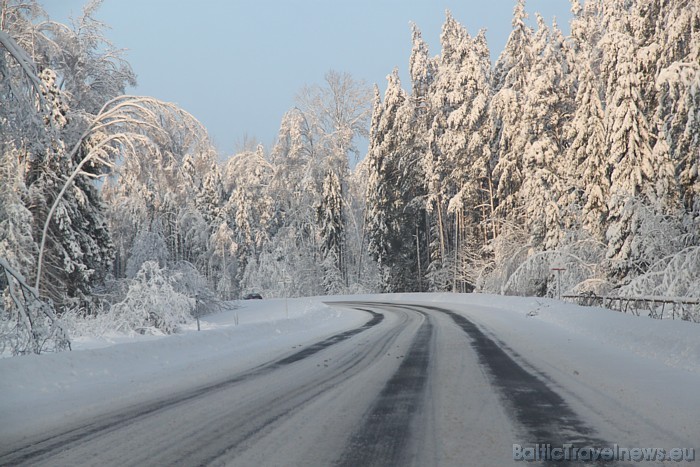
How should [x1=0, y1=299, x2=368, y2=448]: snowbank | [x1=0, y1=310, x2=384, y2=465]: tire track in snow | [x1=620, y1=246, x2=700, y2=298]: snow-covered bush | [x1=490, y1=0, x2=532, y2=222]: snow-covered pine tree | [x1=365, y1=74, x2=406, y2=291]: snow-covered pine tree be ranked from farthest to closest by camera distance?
[x1=365, y1=74, x2=406, y2=291]: snow-covered pine tree → [x1=490, y1=0, x2=532, y2=222]: snow-covered pine tree → [x1=620, y1=246, x2=700, y2=298]: snow-covered bush → [x1=0, y1=299, x2=368, y2=448]: snowbank → [x1=0, y1=310, x2=384, y2=465]: tire track in snow

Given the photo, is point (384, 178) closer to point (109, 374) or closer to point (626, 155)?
point (626, 155)

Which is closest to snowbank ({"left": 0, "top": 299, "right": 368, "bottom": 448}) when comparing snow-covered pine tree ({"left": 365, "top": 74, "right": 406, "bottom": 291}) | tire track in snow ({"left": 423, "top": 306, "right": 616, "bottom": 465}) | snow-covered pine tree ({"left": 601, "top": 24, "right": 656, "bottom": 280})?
tire track in snow ({"left": 423, "top": 306, "right": 616, "bottom": 465})

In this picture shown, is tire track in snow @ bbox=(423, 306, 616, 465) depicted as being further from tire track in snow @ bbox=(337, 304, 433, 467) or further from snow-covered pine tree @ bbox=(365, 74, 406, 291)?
snow-covered pine tree @ bbox=(365, 74, 406, 291)

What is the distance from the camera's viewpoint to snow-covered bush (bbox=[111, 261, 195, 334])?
21.4 meters

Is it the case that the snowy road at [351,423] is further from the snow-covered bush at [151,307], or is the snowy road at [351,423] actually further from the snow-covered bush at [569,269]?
the snow-covered bush at [569,269]

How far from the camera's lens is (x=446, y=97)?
45.3m

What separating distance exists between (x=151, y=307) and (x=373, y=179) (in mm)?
31645

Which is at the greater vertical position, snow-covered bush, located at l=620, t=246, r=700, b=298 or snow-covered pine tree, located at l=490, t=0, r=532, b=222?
snow-covered pine tree, located at l=490, t=0, r=532, b=222

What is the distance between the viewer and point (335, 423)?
575 cm

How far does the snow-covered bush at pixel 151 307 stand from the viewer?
21375 millimetres

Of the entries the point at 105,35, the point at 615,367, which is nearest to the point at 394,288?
the point at 105,35

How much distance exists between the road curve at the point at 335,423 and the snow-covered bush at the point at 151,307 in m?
13.3

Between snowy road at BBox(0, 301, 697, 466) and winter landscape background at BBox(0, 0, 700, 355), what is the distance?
17.4ft

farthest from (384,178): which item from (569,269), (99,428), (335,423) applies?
(99,428)
